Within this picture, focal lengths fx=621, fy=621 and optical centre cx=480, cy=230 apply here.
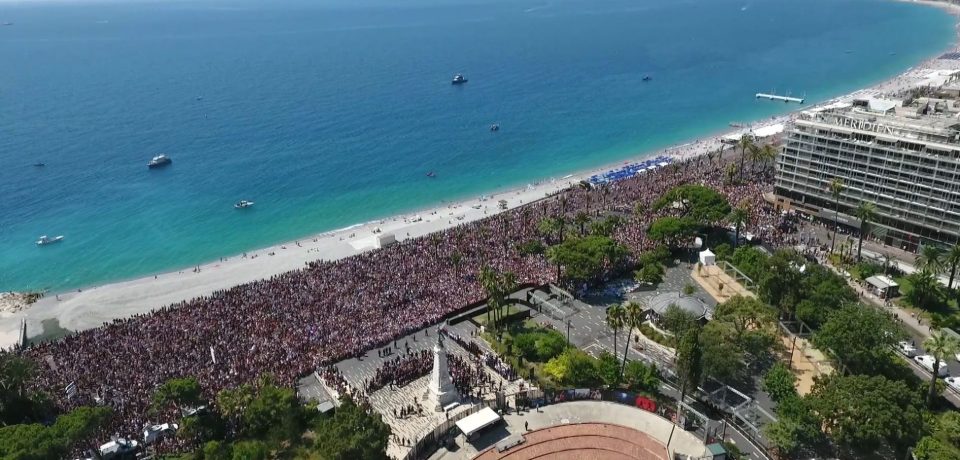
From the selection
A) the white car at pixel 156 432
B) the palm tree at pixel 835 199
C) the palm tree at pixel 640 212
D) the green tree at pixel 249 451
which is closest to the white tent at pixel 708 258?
the palm tree at pixel 640 212

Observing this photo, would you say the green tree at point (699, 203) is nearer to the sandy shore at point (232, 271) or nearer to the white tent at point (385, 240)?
the sandy shore at point (232, 271)

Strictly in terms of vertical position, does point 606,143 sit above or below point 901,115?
below

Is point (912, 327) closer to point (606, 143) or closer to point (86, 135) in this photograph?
point (606, 143)

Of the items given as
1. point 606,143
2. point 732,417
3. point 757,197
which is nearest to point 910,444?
point 732,417

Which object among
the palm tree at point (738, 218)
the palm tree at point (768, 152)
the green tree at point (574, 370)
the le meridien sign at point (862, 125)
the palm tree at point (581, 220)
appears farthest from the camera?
the palm tree at point (768, 152)

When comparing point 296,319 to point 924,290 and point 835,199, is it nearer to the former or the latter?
point 924,290

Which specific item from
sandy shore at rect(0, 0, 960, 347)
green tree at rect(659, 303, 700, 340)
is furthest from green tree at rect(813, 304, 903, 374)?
sandy shore at rect(0, 0, 960, 347)

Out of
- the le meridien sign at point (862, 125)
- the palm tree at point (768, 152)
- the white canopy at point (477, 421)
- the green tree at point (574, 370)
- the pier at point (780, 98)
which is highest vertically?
the le meridien sign at point (862, 125)
